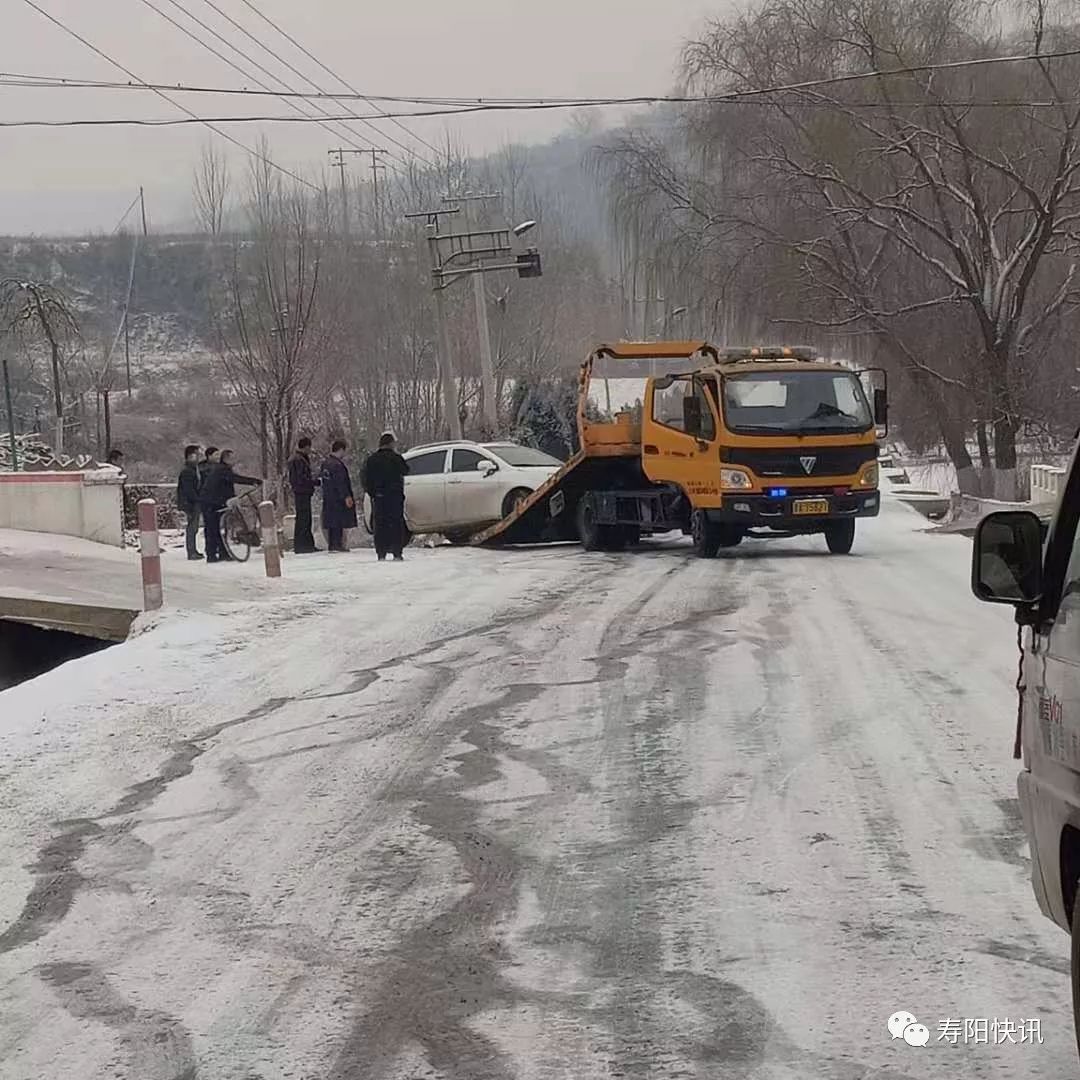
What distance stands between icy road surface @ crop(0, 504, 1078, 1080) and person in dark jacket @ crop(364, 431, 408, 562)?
7.77 metres

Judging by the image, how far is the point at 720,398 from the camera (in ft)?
61.4

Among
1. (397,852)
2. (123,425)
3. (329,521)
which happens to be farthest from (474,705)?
(123,425)

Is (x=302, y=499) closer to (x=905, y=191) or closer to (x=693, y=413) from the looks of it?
(x=693, y=413)

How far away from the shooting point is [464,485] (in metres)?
23.2

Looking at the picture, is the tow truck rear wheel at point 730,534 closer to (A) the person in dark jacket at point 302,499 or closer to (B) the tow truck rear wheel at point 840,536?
(B) the tow truck rear wheel at point 840,536

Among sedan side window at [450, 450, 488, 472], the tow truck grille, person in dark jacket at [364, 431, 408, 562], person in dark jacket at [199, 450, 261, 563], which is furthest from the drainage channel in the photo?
sedan side window at [450, 450, 488, 472]

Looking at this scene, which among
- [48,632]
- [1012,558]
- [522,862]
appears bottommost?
[48,632]

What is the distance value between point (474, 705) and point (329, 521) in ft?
42.3

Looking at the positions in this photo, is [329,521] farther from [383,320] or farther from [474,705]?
[383,320]

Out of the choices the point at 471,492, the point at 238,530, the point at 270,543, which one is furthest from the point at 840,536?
the point at 238,530

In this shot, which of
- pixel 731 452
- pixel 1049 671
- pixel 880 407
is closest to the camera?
pixel 1049 671

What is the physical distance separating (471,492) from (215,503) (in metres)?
4.28

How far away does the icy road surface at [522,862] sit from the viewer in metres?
4.31

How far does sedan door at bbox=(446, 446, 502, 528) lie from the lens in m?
23.0
